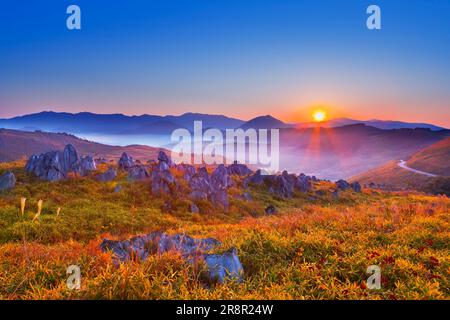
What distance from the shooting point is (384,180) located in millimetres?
104500

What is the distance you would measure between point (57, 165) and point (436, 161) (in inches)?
5898

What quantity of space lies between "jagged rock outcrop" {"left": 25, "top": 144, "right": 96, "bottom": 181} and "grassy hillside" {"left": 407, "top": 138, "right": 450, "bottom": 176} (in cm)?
12160

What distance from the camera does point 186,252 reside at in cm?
695

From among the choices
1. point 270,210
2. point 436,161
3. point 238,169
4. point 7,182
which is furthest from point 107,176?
point 436,161

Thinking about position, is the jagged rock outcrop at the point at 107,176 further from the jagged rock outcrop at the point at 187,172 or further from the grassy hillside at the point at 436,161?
the grassy hillside at the point at 436,161

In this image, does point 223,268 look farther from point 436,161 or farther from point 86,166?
point 436,161

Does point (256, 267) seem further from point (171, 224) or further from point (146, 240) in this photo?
point (171, 224)

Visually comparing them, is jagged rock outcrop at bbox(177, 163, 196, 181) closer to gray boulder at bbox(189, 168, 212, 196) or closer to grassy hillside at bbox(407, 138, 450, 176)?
gray boulder at bbox(189, 168, 212, 196)

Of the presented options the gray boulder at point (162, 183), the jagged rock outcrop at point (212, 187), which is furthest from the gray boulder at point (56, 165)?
the jagged rock outcrop at point (212, 187)

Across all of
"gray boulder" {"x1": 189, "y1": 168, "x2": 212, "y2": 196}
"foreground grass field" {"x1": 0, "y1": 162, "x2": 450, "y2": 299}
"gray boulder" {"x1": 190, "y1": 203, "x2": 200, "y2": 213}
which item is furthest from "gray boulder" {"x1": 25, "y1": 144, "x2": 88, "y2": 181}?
"gray boulder" {"x1": 190, "y1": 203, "x2": 200, "y2": 213}

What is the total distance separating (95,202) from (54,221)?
162 inches

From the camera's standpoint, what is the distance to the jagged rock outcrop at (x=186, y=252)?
588 cm

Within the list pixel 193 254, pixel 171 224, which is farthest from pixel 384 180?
pixel 193 254
